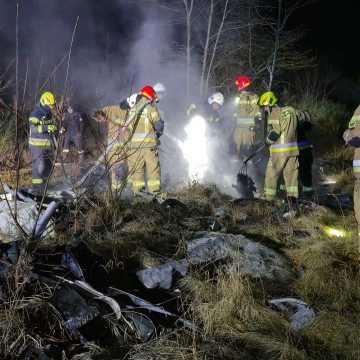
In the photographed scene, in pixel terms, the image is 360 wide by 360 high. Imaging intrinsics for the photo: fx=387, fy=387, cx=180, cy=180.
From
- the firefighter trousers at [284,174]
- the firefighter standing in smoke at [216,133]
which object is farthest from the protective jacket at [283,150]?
the firefighter standing in smoke at [216,133]

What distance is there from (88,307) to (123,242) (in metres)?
1.40

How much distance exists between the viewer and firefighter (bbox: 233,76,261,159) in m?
8.31

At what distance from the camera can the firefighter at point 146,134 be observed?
6453mm

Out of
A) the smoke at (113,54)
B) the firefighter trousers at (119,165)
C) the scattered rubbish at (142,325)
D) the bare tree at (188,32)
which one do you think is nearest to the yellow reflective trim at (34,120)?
the firefighter trousers at (119,165)

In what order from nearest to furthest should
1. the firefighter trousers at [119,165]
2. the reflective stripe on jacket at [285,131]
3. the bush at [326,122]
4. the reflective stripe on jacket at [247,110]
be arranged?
the firefighter trousers at [119,165] < the reflective stripe on jacket at [285,131] < the reflective stripe on jacket at [247,110] < the bush at [326,122]

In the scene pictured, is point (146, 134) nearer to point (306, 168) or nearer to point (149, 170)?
point (149, 170)

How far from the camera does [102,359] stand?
2.47 m

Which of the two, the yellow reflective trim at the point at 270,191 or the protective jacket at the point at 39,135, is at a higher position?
the protective jacket at the point at 39,135

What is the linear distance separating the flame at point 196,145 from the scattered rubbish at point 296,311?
5.46 m

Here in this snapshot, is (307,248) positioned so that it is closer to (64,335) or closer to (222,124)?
(64,335)

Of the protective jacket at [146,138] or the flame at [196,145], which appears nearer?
the protective jacket at [146,138]

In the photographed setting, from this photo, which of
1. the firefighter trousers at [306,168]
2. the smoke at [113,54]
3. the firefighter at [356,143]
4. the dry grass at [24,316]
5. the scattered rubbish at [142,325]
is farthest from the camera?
the smoke at [113,54]

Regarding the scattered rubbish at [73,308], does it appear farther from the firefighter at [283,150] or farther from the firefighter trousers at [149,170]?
the firefighter at [283,150]

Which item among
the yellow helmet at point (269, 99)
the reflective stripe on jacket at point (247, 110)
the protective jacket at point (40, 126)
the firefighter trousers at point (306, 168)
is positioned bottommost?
the firefighter trousers at point (306, 168)
